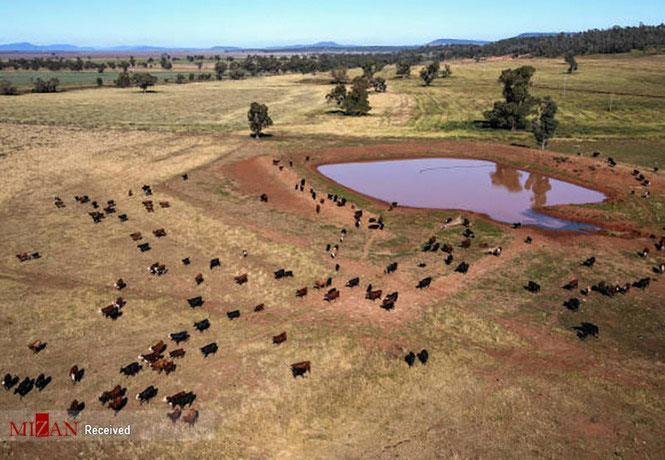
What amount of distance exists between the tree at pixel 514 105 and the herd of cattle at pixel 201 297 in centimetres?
4503

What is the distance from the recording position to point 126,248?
35094 mm

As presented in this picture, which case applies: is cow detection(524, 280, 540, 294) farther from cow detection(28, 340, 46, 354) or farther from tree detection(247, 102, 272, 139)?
tree detection(247, 102, 272, 139)

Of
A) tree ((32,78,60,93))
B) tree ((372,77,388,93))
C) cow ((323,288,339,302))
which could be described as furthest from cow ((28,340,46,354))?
tree ((32,78,60,93))

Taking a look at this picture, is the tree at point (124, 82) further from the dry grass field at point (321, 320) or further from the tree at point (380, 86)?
the dry grass field at point (321, 320)

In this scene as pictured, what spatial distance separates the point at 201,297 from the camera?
92.1 feet

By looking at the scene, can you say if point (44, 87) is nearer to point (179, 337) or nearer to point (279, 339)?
point (179, 337)

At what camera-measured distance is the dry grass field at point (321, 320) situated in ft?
62.0

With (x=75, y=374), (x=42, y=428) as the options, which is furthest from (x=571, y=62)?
(x=42, y=428)

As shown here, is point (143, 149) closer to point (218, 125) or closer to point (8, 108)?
point (218, 125)

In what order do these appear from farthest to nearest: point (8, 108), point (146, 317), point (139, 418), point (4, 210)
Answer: point (8, 108)
point (4, 210)
point (146, 317)
point (139, 418)

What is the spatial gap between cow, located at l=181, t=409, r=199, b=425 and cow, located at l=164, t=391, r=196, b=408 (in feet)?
1.47

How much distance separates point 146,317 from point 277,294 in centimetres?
752

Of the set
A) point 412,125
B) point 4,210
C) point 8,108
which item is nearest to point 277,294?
point 4,210

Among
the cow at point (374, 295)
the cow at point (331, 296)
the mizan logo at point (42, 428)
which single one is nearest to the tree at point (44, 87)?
the cow at point (331, 296)
